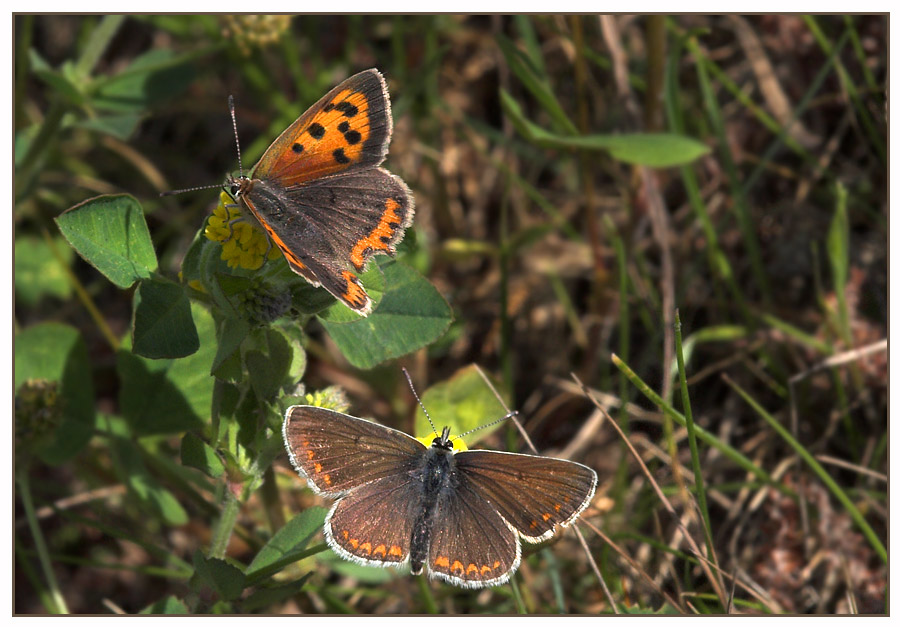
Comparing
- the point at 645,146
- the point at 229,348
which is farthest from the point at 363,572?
the point at 645,146

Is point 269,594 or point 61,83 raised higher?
point 61,83

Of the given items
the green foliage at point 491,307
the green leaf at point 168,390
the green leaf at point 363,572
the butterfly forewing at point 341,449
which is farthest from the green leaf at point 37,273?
the butterfly forewing at point 341,449

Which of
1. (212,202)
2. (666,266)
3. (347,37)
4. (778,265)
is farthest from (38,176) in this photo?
(778,265)

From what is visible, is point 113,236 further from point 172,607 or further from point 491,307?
point 491,307

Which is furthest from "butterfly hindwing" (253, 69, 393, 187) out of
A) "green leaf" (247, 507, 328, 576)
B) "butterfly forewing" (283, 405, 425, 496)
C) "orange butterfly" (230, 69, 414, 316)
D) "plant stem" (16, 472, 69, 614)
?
"plant stem" (16, 472, 69, 614)

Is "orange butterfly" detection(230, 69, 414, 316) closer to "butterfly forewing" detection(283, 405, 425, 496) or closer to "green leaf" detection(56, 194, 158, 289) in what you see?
"green leaf" detection(56, 194, 158, 289)

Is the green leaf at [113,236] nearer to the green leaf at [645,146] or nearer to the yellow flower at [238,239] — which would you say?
the yellow flower at [238,239]
